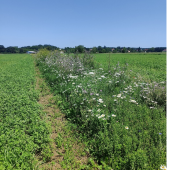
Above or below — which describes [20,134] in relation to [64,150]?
above

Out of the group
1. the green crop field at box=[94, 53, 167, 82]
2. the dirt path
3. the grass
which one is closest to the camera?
the grass

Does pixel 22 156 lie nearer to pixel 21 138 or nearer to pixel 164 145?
pixel 21 138

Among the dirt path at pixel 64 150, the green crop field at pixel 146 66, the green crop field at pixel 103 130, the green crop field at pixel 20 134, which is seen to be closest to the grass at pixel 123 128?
the green crop field at pixel 103 130

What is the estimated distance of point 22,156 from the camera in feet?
8.71

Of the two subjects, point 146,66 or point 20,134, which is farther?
point 146,66

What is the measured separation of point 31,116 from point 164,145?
3593 millimetres

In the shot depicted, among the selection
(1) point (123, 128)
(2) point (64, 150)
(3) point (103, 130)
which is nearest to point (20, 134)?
(2) point (64, 150)

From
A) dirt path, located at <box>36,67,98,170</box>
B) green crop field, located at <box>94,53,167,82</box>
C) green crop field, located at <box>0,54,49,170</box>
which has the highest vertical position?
green crop field, located at <box>94,53,167,82</box>

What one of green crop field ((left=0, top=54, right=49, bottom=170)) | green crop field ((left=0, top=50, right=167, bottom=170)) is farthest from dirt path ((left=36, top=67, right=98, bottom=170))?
green crop field ((left=0, top=54, right=49, bottom=170))

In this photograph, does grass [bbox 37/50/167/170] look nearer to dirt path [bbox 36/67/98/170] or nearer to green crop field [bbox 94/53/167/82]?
dirt path [bbox 36/67/98/170]

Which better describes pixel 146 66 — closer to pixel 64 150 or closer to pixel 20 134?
pixel 64 150

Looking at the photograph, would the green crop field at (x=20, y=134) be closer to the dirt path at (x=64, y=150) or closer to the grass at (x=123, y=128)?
the dirt path at (x=64, y=150)

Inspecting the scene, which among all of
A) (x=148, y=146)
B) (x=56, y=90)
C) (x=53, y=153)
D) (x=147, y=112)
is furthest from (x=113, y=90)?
(x=53, y=153)

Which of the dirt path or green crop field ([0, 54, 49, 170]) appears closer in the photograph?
green crop field ([0, 54, 49, 170])
